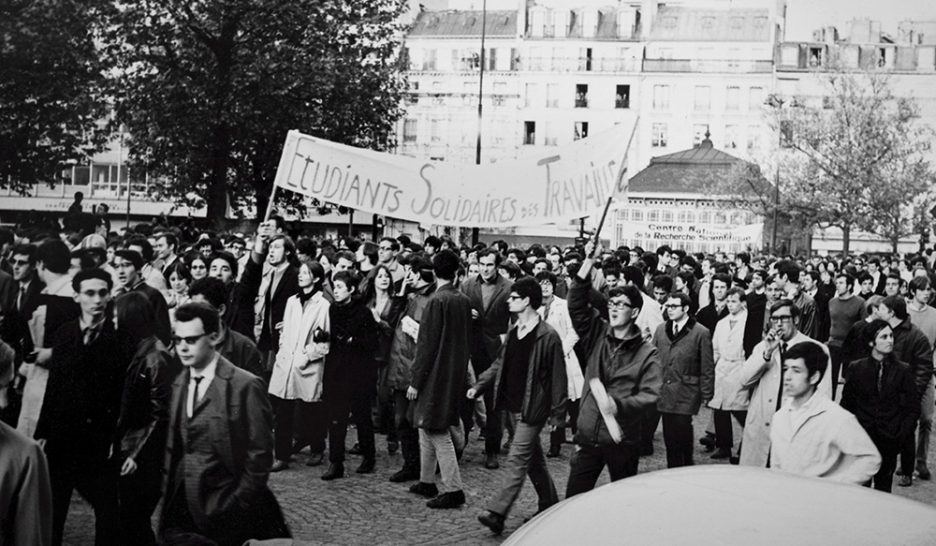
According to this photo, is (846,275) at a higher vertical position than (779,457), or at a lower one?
higher

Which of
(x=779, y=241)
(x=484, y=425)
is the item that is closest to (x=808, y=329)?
(x=484, y=425)

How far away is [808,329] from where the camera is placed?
13.6m

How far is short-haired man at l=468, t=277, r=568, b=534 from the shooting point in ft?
26.5

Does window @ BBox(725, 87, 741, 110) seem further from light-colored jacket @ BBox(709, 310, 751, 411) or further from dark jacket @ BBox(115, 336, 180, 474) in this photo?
dark jacket @ BBox(115, 336, 180, 474)

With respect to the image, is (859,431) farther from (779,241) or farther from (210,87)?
(779,241)

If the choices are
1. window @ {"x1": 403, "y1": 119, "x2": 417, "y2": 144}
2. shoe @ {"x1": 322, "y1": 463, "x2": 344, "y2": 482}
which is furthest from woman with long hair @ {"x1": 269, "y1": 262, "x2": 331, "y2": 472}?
window @ {"x1": 403, "y1": 119, "x2": 417, "y2": 144}

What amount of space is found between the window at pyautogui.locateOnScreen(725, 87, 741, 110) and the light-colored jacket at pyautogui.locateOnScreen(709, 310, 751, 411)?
216 ft

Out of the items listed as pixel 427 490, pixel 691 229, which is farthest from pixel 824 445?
pixel 691 229

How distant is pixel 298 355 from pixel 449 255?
1776 millimetres

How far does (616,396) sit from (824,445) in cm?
188

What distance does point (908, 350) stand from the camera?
10203mm

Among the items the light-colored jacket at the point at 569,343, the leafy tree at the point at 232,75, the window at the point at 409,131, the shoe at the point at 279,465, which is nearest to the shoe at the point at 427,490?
the shoe at the point at 279,465

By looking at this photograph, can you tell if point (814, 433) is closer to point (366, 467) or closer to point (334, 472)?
point (334, 472)

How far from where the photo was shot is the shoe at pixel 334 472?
9820 mm
